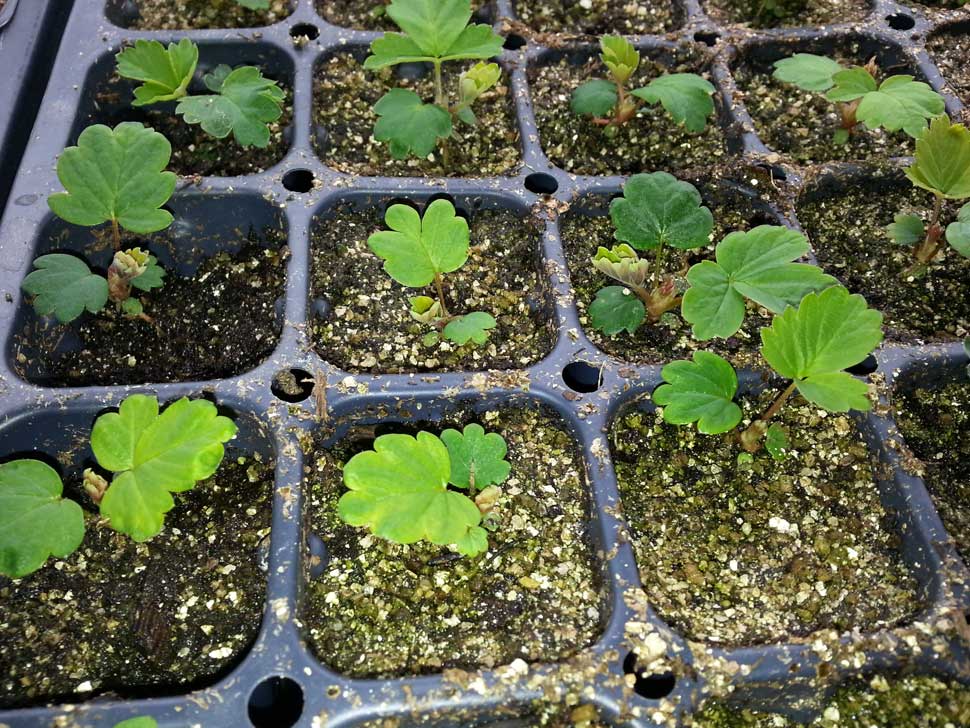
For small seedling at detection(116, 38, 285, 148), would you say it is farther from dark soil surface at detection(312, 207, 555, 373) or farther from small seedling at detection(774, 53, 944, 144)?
small seedling at detection(774, 53, 944, 144)

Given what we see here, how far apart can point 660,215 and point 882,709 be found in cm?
69

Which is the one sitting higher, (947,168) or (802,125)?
(947,168)

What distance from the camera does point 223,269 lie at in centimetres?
131

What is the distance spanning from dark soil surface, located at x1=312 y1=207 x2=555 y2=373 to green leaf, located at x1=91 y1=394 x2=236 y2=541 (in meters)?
0.25

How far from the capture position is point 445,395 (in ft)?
3.66

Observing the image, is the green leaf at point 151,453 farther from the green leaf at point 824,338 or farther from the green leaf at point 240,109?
the green leaf at point 824,338

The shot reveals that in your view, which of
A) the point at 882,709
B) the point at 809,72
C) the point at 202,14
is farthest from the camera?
the point at 202,14

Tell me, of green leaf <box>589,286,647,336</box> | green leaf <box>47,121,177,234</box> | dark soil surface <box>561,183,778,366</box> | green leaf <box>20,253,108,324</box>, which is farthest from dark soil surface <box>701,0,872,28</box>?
green leaf <box>20,253,108,324</box>

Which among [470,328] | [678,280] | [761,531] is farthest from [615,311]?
[761,531]

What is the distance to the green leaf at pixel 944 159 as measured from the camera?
1144 millimetres

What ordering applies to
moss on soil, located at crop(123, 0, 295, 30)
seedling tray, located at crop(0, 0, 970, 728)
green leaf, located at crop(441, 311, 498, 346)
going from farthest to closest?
1. moss on soil, located at crop(123, 0, 295, 30)
2. green leaf, located at crop(441, 311, 498, 346)
3. seedling tray, located at crop(0, 0, 970, 728)

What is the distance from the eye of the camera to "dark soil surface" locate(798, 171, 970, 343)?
124cm

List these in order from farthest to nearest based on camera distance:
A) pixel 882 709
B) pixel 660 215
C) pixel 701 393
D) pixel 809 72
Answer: pixel 809 72 < pixel 660 215 < pixel 701 393 < pixel 882 709

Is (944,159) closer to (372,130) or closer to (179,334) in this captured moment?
(372,130)
